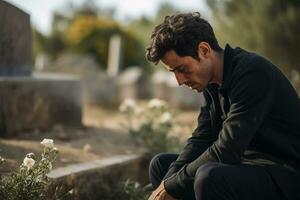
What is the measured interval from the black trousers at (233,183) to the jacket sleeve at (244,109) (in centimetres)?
7

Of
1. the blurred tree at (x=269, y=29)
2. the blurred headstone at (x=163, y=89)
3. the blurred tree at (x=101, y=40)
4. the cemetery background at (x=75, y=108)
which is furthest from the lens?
the blurred tree at (x=101, y=40)

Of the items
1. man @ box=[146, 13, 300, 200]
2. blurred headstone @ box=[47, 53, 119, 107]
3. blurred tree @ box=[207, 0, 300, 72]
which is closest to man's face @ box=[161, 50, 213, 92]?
man @ box=[146, 13, 300, 200]

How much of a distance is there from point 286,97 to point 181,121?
614 centimetres

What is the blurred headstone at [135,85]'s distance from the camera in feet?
42.6

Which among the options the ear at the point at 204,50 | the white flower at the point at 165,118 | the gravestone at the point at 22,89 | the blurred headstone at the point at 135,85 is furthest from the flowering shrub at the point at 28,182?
the blurred headstone at the point at 135,85

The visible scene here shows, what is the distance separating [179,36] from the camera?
3.23 meters

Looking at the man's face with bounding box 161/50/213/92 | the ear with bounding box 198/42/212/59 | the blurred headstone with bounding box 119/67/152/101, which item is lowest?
the blurred headstone with bounding box 119/67/152/101

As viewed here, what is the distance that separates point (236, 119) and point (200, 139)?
59cm

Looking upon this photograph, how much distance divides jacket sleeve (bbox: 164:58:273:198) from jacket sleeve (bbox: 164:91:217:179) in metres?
0.45

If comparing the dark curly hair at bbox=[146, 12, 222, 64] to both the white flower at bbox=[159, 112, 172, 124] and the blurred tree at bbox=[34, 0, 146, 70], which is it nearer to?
the white flower at bbox=[159, 112, 172, 124]

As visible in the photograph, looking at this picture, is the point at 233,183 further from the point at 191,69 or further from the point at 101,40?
the point at 101,40

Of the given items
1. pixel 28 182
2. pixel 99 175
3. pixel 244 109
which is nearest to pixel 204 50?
pixel 244 109

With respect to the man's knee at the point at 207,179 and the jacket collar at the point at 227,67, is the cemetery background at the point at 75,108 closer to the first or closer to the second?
the man's knee at the point at 207,179

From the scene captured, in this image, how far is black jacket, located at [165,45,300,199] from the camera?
10.4 ft
